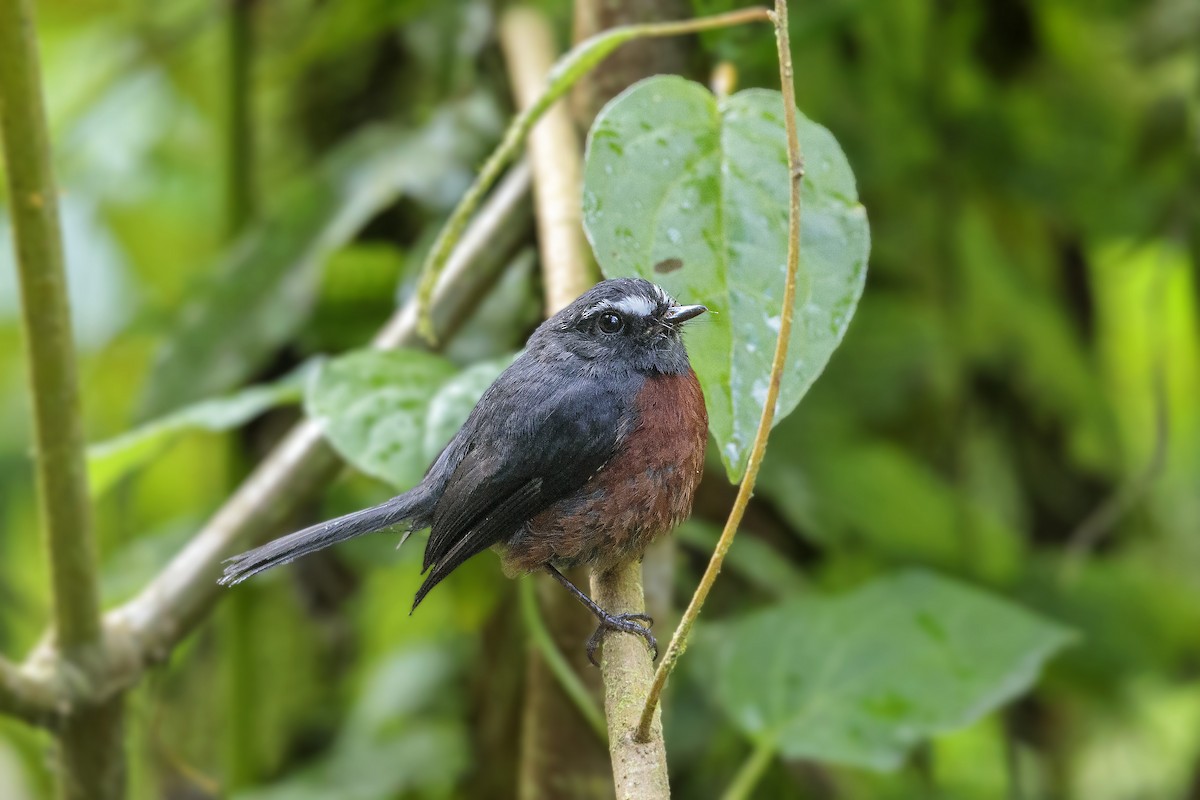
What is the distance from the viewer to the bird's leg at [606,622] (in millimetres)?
1732

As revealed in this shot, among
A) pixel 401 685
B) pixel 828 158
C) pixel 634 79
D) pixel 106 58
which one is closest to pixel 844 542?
pixel 401 685

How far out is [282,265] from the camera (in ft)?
10.5

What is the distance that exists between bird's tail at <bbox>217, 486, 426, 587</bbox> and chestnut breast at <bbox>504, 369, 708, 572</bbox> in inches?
8.1

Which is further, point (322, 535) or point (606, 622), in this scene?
point (322, 535)

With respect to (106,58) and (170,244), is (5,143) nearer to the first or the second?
(106,58)

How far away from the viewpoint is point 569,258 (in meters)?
2.14

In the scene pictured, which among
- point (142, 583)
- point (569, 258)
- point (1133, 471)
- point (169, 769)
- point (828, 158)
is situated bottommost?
point (169, 769)

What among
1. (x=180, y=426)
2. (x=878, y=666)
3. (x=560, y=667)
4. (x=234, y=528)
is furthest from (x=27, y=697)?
(x=878, y=666)

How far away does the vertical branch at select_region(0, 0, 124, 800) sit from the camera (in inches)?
79.0

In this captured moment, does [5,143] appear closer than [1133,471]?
Yes

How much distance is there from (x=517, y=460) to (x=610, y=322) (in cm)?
34

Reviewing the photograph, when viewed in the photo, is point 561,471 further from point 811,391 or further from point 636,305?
point 811,391

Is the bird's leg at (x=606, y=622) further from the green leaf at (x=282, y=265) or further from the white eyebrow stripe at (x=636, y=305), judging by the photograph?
the green leaf at (x=282, y=265)

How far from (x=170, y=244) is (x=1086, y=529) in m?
3.44
